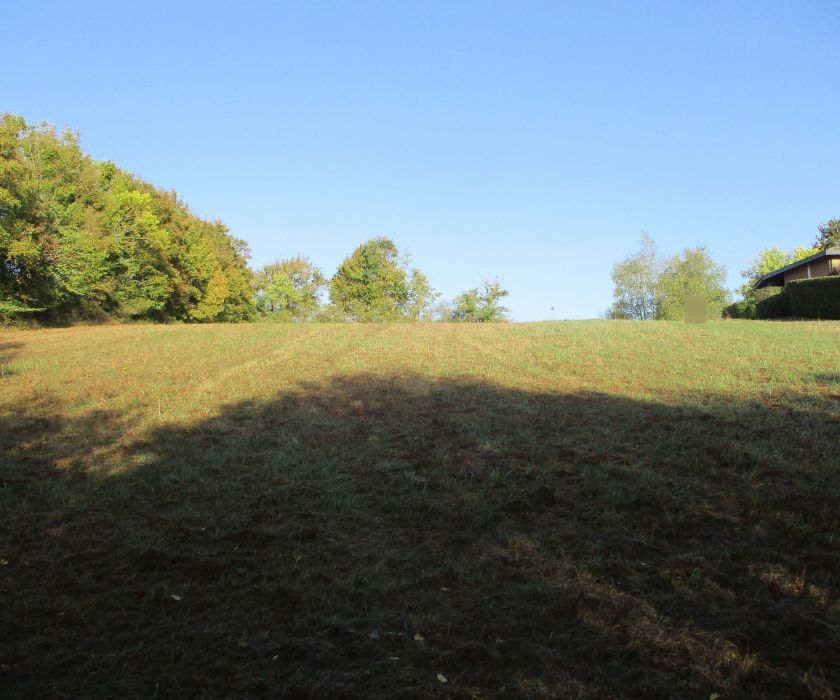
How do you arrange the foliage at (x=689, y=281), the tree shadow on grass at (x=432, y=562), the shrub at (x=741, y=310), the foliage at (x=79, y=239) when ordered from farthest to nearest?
the foliage at (x=689, y=281) → the shrub at (x=741, y=310) → the foliage at (x=79, y=239) → the tree shadow on grass at (x=432, y=562)

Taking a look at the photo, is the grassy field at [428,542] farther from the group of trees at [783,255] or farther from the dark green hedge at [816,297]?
the group of trees at [783,255]

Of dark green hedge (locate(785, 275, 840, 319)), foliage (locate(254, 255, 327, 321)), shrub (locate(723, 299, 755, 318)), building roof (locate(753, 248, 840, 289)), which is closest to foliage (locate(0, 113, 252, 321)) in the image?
foliage (locate(254, 255, 327, 321))

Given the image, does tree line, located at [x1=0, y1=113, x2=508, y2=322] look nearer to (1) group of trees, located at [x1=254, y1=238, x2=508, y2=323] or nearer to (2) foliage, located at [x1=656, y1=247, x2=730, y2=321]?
(1) group of trees, located at [x1=254, y1=238, x2=508, y2=323]

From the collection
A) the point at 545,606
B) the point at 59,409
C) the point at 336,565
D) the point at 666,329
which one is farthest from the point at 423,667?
the point at 666,329

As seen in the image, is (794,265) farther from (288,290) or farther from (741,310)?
(288,290)

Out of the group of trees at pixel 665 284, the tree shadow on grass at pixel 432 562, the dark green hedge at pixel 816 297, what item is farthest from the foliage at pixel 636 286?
the tree shadow on grass at pixel 432 562

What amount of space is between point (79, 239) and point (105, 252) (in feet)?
6.57

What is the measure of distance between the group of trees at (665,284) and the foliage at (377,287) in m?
20.3

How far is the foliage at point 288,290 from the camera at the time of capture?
199ft

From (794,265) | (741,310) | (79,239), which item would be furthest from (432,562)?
(741,310)

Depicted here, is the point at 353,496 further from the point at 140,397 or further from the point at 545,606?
the point at 140,397

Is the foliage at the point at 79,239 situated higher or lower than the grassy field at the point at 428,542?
higher

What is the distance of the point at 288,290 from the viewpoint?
199ft

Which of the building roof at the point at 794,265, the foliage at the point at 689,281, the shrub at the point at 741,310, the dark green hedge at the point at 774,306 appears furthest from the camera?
the foliage at the point at 689,281
